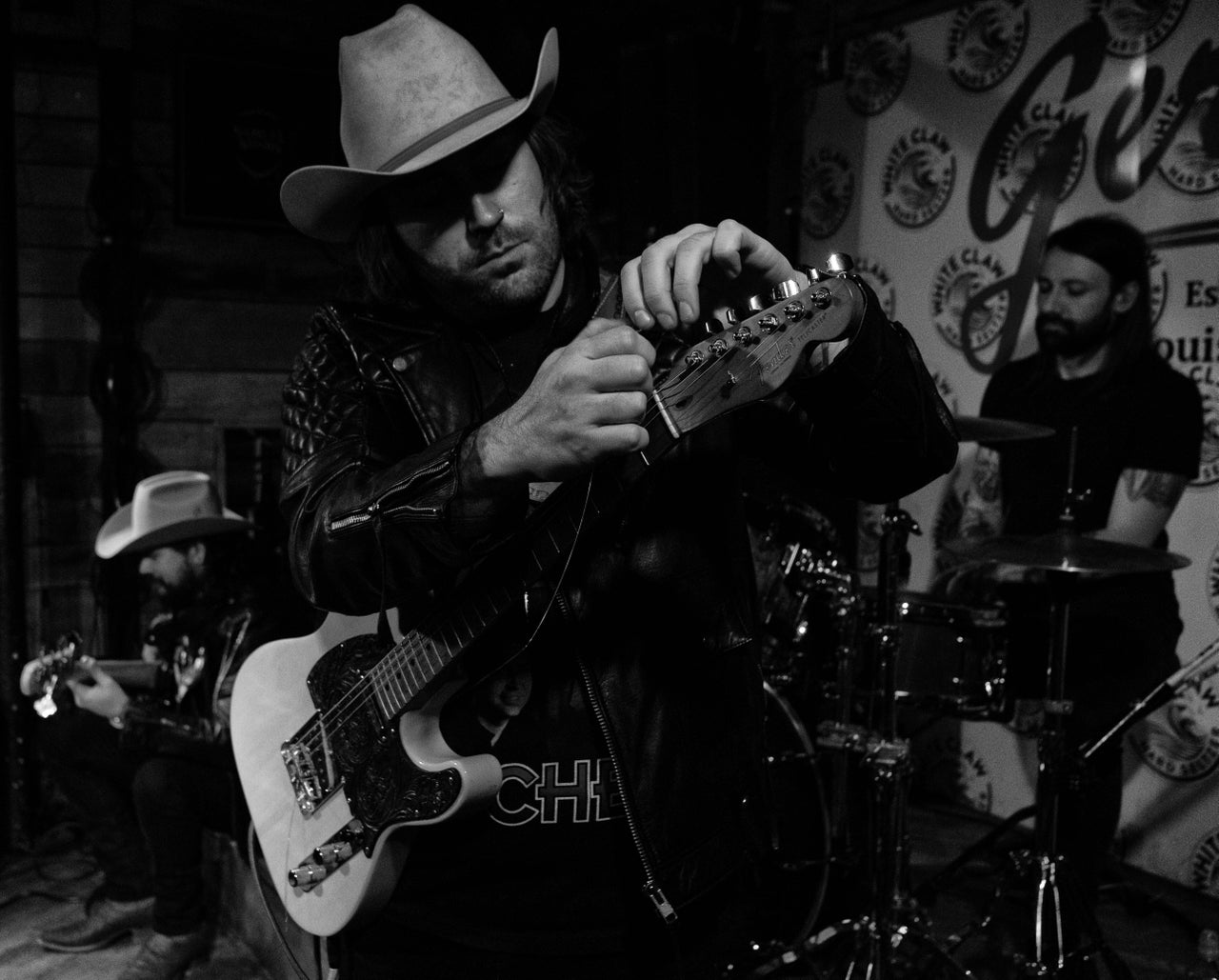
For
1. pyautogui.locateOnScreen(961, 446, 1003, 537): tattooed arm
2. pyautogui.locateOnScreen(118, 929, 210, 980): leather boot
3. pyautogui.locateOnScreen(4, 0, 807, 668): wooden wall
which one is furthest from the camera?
pyautogui.locateOnScreen(4, 0, 807, 668): wooden wall

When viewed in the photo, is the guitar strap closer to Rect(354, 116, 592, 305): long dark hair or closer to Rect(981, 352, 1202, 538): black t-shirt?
Rect(354, 116, 592, 305): long dark hair

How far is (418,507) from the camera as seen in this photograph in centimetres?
118

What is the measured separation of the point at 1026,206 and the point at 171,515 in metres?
3.17

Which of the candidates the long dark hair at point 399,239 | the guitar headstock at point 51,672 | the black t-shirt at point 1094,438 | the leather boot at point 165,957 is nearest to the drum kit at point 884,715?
the black t-shirt at point 1094,438

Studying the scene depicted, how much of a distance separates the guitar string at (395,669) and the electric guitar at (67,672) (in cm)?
243

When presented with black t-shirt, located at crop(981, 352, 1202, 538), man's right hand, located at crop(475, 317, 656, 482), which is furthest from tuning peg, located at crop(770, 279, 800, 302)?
black t-shirt, located at crop(981, 352, 1202, 538)

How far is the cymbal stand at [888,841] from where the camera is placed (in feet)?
9.55

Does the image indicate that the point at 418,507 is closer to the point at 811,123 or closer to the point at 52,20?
the point at 811,123

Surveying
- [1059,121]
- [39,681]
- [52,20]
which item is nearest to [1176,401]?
[1059,121]

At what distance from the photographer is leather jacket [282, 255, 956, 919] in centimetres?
124

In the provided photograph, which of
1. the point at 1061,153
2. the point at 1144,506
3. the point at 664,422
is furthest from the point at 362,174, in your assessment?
the point at 1061,153

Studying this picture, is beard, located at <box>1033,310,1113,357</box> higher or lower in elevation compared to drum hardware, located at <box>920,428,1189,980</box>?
higher

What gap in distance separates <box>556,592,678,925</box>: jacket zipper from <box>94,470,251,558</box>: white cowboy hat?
9.57 ft

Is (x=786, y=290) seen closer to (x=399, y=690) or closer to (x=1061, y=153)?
(x=399, y=690)
